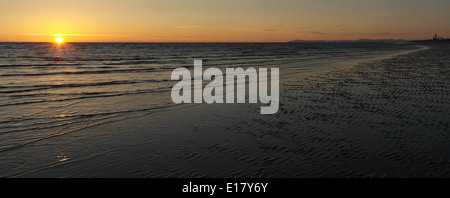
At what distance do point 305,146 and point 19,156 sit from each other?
7345mm

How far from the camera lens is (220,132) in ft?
33.8

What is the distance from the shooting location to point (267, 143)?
9078mm

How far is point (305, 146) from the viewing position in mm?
8711

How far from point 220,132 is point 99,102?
8.18 meters

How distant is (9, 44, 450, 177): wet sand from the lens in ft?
23.7

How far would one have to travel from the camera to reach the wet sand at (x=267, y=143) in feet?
23.7

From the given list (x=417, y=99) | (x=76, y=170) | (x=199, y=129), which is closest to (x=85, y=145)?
(x=76, y=170)

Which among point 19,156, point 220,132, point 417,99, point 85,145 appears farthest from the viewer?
point 417,99
